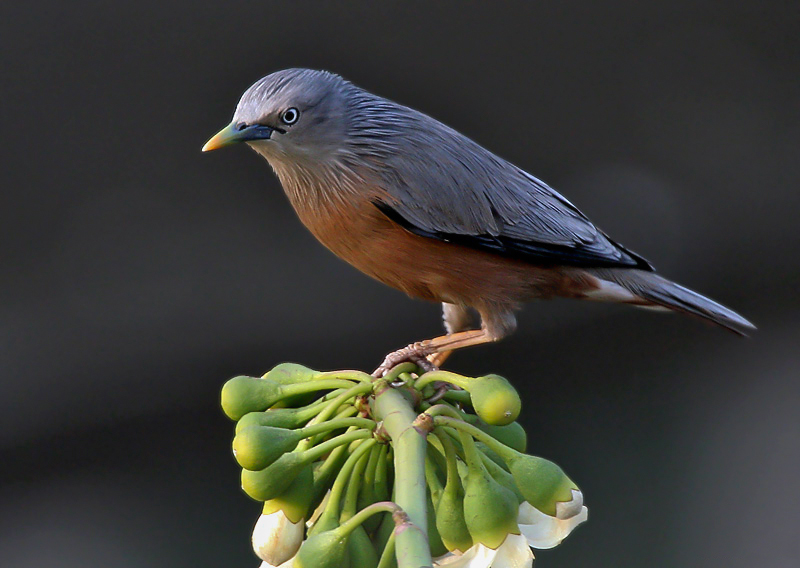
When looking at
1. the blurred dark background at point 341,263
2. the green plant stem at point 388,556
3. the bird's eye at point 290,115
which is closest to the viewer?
the green plant stem at point 388,556

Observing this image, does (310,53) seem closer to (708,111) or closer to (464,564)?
(708,111)

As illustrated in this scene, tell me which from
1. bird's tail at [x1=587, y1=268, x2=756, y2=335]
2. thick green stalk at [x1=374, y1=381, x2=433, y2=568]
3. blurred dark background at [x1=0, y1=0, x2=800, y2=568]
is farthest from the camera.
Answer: blurred dark background at [x1=0, y1=0, x2=800, y2=568]

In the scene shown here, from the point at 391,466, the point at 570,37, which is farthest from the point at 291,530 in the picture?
the point at 570,37

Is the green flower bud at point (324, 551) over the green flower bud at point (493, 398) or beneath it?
beneath

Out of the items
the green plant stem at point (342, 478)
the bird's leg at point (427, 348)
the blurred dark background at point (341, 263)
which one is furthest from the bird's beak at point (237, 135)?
the blurred dark background at point (341, 263)

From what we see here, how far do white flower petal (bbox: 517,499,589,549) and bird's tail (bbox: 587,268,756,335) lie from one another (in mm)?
887

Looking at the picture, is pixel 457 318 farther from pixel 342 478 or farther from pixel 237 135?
pixel 342 478

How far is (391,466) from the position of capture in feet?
3.62

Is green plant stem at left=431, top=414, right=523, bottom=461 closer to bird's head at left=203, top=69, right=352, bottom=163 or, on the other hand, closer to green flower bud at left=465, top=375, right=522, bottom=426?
green flower bud at left=465, top=375, right=522, bottom=426

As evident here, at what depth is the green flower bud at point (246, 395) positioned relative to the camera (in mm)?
1082

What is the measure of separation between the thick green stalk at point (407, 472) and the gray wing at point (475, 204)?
2.22 ft

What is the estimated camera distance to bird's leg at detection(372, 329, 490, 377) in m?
1.39

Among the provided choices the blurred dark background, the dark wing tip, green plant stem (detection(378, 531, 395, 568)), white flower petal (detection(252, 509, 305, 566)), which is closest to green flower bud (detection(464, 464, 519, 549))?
green plant stem (detection(378, 531, 395, 568))

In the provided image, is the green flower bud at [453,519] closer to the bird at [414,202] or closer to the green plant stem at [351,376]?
the green plant stem at [351,376]
